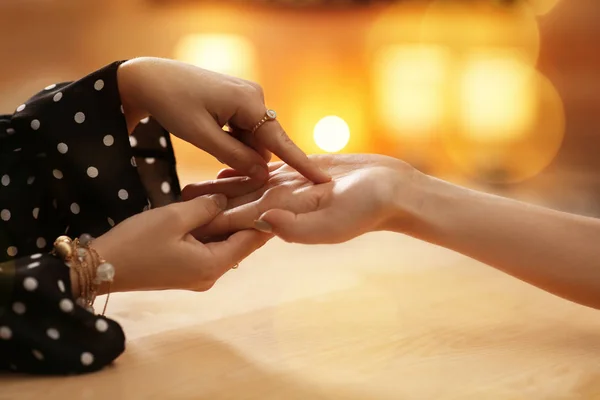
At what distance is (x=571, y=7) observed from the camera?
2709mm

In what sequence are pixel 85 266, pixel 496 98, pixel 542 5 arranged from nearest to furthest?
pixel 85 266
pixel 542 5
pixel 496 98

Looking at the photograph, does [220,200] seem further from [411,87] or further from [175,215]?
[411,87]

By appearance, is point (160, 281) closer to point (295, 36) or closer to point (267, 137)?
point (267, 137)

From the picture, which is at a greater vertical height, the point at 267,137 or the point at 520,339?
the point at 267,137

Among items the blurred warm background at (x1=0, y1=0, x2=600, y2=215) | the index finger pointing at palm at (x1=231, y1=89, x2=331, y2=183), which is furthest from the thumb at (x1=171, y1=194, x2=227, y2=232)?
the blurred warm background at (x1=0, y1=0, x2=600, y2=215)

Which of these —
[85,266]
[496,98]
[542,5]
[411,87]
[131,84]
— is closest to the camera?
[85,266]

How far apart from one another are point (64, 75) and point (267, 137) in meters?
2.47

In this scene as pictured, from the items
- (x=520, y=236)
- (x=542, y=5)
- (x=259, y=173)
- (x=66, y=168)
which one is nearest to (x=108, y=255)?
(x=66, y=168)

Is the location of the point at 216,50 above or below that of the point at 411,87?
above

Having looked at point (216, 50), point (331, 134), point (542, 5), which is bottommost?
point (331, 134)

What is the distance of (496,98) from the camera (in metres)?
2.96

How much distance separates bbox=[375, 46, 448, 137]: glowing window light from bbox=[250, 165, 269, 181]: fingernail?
7.27 ft

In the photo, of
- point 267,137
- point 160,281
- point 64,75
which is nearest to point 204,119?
point 267,137

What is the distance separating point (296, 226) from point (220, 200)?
5.5 inches
